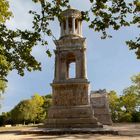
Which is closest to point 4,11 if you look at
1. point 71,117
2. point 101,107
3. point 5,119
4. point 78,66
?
point 71,117

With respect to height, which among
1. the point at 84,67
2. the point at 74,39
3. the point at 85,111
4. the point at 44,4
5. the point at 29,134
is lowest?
the point at 29,134

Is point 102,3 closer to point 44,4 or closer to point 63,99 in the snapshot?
point 44,4

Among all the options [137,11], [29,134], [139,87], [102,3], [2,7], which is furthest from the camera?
[139,87]

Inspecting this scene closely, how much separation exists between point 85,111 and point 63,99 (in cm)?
295

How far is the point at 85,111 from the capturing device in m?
31.1

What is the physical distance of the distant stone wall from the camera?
48.7 m

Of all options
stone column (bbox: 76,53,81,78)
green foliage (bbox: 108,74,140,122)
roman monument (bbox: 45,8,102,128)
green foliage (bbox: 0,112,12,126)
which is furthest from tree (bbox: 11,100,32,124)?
stone column (bbox: 76,53,81,78)

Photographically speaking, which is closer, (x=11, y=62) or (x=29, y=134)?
(x=11, y=62)

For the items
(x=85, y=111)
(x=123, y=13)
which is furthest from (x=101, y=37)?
(x=85, y=111)

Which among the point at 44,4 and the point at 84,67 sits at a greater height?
the point at 84,67

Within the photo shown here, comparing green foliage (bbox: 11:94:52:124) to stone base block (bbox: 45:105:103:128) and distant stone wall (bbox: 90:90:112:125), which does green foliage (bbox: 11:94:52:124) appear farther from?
stone base block (bbox: 45:105:103:128)

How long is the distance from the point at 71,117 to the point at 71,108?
1.01 meters

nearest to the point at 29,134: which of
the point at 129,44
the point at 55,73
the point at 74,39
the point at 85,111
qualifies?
the point at 85,111

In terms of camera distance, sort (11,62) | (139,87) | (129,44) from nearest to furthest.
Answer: (129,44) → (11,62) → (139,87)
